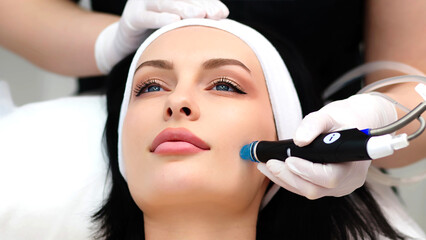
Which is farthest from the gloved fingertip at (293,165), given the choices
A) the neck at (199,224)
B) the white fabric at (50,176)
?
the white fabric at (50,176)

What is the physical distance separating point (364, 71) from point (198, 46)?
672 millimetres

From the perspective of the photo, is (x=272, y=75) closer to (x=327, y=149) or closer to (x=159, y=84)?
(x=159, y=84)

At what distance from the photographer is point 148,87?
1.23 m

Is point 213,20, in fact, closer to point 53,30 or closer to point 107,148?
point 107,148

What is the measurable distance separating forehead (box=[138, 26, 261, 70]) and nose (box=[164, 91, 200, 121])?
0.37 feet

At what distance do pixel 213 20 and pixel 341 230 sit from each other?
639 mm

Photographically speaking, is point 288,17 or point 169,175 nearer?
point 169,175

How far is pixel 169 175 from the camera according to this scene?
3.40ft

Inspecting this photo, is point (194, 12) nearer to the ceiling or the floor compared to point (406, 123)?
nearer to the floor

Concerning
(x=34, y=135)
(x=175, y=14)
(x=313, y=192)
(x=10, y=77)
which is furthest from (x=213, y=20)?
(x=10, y=77)

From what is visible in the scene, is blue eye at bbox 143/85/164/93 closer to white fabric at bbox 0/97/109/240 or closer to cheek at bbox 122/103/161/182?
cheek at bbox 122/103/161/182

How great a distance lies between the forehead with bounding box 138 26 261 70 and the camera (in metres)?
1.15

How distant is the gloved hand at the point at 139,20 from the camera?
50.6 inches

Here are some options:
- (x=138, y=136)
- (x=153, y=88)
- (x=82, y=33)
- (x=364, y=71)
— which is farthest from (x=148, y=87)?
(x=364, y=71)
